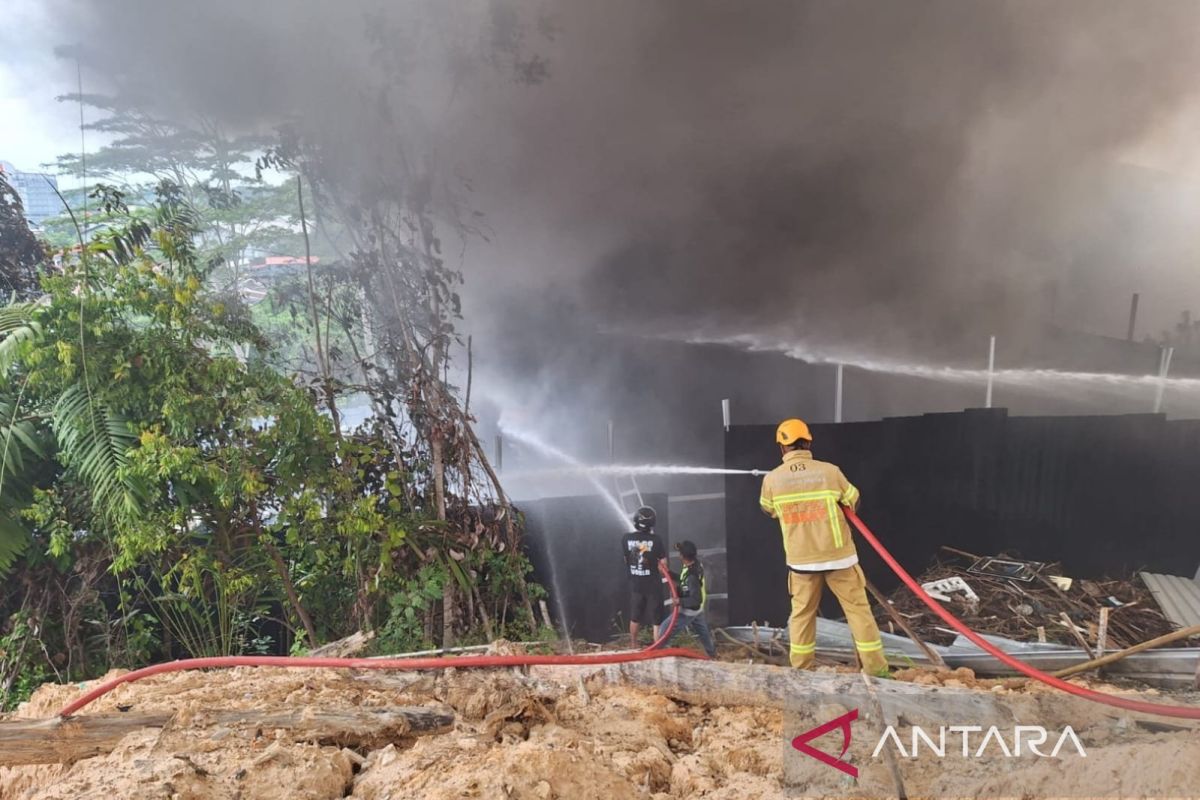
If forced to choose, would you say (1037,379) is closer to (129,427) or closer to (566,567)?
(566,567)

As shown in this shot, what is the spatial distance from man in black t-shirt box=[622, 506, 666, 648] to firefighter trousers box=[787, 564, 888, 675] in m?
0.93

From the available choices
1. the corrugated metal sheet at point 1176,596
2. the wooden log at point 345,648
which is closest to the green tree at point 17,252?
the wooden log at point 345,648

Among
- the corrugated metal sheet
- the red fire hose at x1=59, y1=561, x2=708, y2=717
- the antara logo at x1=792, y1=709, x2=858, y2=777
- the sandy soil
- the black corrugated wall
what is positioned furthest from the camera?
the black corrugated wall

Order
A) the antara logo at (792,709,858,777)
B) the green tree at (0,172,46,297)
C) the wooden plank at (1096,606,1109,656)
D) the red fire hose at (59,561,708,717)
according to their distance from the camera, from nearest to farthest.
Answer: the antara logo at (792,709,858,777) < the red fire hose at (59,561,708,717) < the wooden plank at (1096,606,1109,656) < the green tree at (0,172,46,297)

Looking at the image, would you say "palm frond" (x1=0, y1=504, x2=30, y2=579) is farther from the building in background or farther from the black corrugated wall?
the black corrugated wall

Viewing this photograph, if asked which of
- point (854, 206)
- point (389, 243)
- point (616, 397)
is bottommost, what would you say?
point (616, 397)

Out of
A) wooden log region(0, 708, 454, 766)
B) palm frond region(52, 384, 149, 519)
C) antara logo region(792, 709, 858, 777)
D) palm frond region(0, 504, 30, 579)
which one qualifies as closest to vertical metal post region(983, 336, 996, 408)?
antara logo region(792, 709, 858, 777)

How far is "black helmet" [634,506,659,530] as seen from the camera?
442cm

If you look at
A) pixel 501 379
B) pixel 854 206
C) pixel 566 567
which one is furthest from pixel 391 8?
pixel 566 567

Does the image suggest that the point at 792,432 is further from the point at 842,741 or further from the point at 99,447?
the point at 99,447

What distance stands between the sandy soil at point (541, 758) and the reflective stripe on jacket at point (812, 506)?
1042 mm

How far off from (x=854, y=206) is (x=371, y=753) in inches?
163

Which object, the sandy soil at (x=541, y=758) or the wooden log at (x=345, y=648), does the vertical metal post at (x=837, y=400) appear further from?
the wooden log at (x=345, y=648)

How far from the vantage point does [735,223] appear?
4.62m
